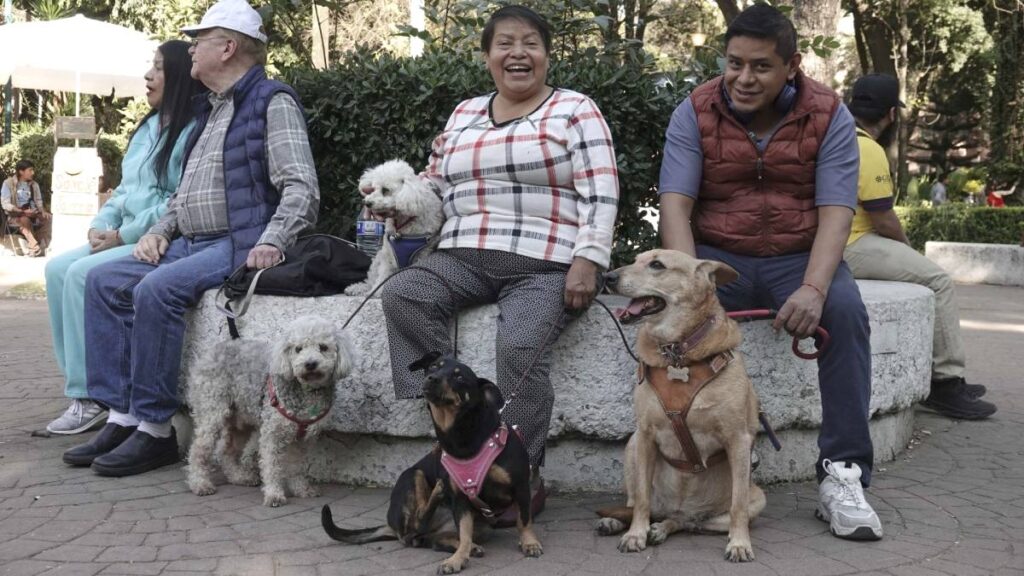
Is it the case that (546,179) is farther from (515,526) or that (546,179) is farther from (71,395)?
(71,395)

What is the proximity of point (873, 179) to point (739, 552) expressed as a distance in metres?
2.80

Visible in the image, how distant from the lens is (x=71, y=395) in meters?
5.79

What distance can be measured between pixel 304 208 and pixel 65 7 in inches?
1165

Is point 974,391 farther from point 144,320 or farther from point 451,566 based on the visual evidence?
point 144,320

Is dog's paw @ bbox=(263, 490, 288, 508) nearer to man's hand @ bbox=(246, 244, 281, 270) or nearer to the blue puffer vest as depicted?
man's hand @ bbox=(246, 244, 281, 270)

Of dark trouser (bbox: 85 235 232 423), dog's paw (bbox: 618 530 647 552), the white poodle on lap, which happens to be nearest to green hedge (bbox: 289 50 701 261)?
the white poodle on lap

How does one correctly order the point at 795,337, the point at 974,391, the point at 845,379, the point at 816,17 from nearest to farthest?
1. the point at 845,379
2. the point at 795,337
3. the point at 974,391
4. the point at 816,17

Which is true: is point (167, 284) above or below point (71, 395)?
above

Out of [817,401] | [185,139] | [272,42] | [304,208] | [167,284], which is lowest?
[817,401]

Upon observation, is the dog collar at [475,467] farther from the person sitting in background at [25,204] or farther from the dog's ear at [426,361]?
the person sitting in background at [25,204]

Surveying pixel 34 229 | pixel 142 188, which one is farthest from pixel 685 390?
pixel 34 229

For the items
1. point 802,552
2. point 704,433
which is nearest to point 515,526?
point 704,433

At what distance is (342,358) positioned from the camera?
453 cm

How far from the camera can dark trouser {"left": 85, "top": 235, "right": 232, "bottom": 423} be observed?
16.6 ft
